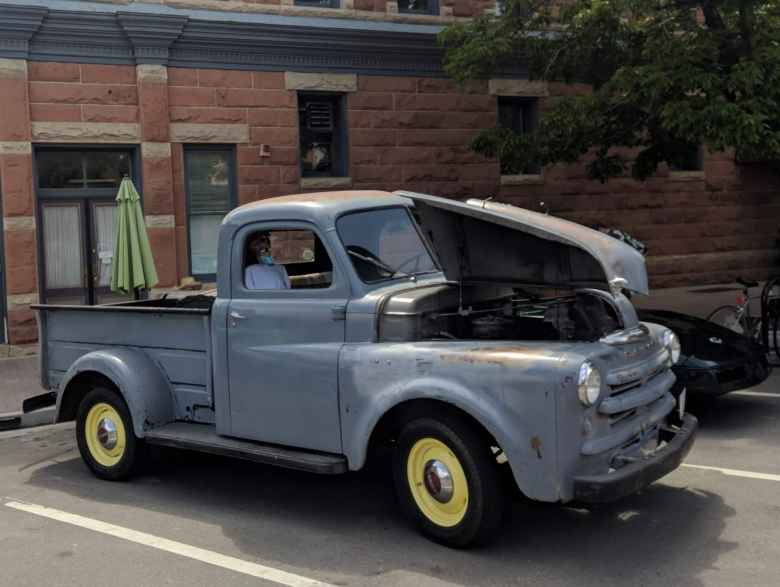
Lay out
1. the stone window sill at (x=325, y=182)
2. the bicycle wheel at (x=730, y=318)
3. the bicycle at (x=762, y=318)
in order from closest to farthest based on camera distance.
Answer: the bicycle at (x=762, y=318) < the bicycle wheel at (x=730, y=318) < the stone window sill at (x=325, y=182)

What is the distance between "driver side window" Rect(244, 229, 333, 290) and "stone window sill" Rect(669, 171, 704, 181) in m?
13.9

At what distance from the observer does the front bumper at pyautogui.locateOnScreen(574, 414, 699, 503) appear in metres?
4.64

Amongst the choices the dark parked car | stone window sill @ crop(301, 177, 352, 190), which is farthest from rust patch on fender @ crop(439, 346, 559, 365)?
stone window sill @ crop(301, 177, 352, 190)

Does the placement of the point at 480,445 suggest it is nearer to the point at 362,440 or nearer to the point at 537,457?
the point at 537,457

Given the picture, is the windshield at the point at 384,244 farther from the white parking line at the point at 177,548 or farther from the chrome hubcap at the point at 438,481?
the white parking line at the point at 177,548

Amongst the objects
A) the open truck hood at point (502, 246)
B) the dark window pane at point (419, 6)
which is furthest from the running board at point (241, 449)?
the dark window pane at point (419, 6)

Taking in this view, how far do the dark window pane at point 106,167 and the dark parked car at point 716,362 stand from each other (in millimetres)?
9040

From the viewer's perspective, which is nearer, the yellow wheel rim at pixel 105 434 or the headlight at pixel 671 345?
the headlight at pixel 671 345

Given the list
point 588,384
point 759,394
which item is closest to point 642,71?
point 759,394

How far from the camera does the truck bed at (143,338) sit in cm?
646

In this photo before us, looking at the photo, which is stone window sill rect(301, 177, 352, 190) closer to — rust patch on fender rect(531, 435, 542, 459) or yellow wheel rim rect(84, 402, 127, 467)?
yellow wheel rim rect(84, 402, 127, 467)

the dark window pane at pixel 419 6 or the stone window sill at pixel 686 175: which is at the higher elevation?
the dark window pane at pixel 419 6

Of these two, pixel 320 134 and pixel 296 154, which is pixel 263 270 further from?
pixel 320 134

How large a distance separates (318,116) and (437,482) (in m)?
11.2
